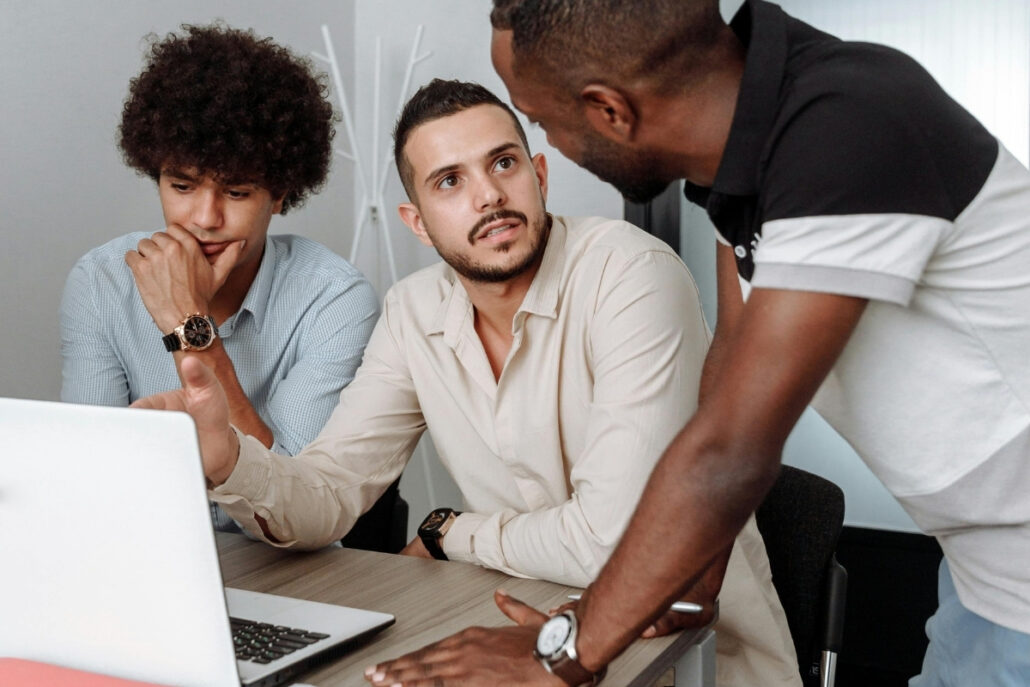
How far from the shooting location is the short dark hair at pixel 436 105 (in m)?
1.71

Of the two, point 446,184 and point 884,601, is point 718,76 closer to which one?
point 446,184

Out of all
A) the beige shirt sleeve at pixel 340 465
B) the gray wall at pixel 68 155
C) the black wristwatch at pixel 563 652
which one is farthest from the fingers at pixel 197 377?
the gray wall at pixel 68 155

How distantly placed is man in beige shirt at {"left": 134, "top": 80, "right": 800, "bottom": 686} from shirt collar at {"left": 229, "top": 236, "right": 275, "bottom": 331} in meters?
0.36

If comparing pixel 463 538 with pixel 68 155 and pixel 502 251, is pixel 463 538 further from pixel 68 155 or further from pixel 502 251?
pixel 68 155

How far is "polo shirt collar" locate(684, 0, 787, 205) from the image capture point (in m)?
0.89

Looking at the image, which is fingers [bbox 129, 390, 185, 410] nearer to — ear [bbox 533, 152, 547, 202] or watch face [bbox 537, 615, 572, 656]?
watch face [bbox 537, 615, 572, 656]

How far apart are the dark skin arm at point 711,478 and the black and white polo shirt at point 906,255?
0.11 feet

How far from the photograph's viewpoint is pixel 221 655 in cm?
86

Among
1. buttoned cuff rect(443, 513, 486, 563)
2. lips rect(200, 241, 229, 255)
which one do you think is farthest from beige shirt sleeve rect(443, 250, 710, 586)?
lips rect(200, 241, 229, 255)

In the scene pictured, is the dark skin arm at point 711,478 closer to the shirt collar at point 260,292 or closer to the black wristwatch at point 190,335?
the black wristwatch at point 190,335

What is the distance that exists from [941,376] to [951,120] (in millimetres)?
226

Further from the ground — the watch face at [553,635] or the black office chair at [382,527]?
the watch face at [553,635]

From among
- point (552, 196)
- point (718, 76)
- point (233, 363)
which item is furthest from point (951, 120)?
point (552, 196)

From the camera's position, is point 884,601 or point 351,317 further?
point 884,601
